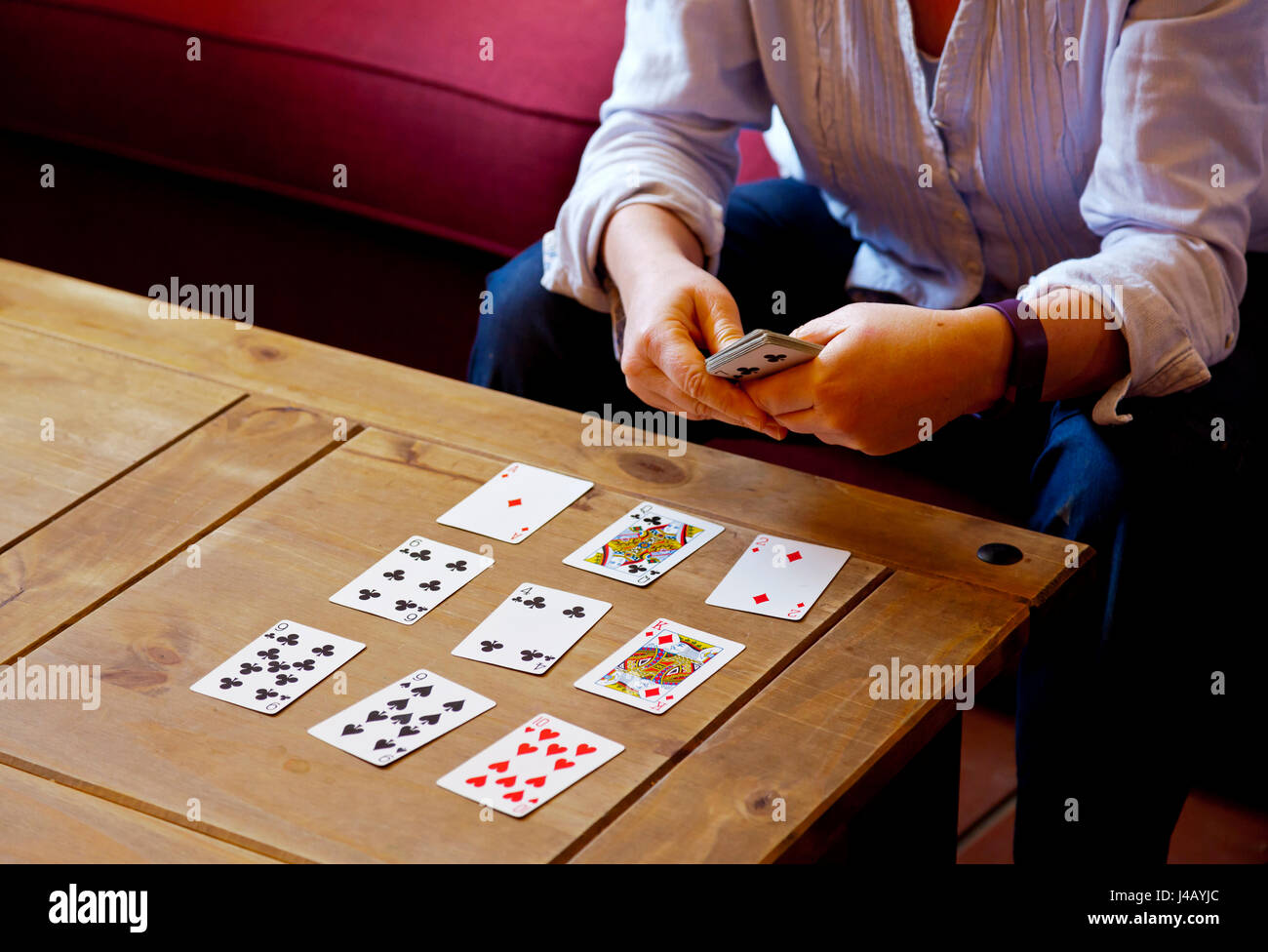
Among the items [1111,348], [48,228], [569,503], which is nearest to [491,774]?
[569,503]

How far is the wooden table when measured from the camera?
0.82m

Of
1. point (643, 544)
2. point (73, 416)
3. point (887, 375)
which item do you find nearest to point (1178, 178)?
point (887, 375)

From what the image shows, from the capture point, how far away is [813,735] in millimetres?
875

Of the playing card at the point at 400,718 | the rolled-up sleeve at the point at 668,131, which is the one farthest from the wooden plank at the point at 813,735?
the rolled-up sleeve at the point at 668,131

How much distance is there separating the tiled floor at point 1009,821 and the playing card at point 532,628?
2.52 feet

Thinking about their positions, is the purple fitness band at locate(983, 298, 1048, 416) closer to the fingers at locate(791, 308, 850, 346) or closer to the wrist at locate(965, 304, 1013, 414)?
the wrist at locate(965, 304, 1013, 414)

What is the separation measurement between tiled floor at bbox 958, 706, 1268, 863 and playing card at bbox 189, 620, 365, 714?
89 centimetres

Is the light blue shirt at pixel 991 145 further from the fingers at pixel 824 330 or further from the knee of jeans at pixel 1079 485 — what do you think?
the fingers at pixel 824 330

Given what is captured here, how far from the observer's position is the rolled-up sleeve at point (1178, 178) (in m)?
1.23

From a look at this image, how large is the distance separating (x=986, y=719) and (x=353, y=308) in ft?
3.71

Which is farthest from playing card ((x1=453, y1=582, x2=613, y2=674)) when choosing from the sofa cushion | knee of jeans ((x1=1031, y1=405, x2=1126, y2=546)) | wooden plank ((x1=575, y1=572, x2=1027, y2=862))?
the sofa cushion

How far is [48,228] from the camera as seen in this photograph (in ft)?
8.12

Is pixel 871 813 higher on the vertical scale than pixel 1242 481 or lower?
lower
